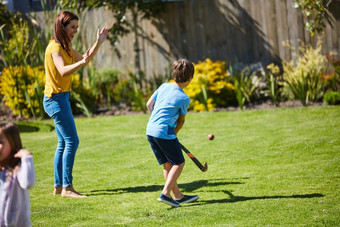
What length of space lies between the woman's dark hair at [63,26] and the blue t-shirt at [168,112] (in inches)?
44.3

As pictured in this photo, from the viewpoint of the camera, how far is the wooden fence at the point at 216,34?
9242mm

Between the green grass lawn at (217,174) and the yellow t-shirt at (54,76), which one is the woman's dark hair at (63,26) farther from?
the green grass lawn at (217,174)

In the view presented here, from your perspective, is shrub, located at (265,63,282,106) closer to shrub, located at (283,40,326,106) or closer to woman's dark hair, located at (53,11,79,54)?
shrub, located at (283,40,326,106)

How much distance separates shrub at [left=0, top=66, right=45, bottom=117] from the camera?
8.97m

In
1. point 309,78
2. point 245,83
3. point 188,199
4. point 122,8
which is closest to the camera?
point 188,199

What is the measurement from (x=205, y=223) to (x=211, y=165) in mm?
1916

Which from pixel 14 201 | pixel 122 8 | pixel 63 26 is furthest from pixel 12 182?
pixel 122 8

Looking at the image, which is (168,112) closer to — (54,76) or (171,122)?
(171,122)

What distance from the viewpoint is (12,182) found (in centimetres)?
271

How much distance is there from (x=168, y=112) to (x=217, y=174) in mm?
1381

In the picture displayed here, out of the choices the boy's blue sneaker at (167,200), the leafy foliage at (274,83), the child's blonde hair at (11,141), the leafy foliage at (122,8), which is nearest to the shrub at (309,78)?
the leafy foliage at (274,83)

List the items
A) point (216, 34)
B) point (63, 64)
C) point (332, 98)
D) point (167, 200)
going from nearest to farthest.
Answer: point (167, 200) < point (63, 64) < point (332, 98) < point (216, 34)

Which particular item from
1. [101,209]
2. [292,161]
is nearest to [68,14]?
[101,209]

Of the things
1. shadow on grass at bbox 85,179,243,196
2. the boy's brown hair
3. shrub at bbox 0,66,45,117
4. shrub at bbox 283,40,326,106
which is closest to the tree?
shrub at bbox 283,40,326,106
